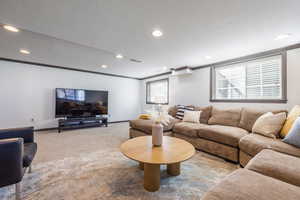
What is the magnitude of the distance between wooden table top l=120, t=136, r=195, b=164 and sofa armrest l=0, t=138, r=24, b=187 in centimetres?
107

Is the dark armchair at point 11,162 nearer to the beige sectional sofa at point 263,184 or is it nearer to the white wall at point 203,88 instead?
the beige sectional sofa at point 263,184

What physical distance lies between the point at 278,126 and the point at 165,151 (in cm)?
198

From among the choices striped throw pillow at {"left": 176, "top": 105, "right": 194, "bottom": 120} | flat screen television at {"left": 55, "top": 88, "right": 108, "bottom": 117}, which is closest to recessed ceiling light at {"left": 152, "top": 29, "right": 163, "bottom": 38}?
striped throw pillow at {"left": 176, "top": 105, "right": 194, "bottom": 120}

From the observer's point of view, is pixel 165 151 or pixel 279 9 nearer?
pixel 279 9

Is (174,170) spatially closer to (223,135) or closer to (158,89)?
(223,135)

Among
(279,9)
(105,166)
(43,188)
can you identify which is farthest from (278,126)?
(43,188)

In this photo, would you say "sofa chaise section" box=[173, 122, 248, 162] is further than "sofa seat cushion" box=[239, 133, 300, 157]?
Yes

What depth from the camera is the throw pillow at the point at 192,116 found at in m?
3.44

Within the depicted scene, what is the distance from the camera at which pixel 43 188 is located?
159 centimetres

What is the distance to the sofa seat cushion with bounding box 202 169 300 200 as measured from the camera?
0.84m

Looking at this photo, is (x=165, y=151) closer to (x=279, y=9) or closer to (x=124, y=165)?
(x=124, y=165)

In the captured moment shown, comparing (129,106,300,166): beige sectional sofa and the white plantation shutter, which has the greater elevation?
the white plantation shutter

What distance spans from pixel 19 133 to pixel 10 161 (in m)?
0.85

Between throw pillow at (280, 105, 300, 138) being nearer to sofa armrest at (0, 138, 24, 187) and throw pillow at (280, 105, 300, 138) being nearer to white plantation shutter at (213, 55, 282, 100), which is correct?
white plantation shutter at (213, 55, 282, 100)
